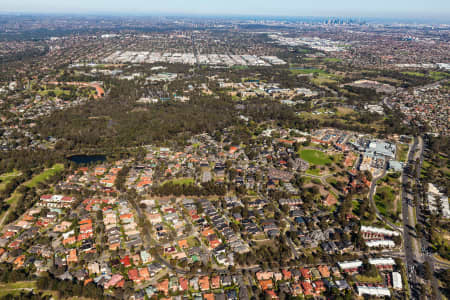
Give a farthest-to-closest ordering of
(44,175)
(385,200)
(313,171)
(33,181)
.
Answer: (313,171)
(44,175)
(33,181)
(385,200)

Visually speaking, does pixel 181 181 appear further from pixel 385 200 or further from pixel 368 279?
pixel 385 200

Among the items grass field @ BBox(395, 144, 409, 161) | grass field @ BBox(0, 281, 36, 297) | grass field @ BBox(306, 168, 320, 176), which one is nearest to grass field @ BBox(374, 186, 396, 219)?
grass field @ BBox(306, 168, 320, 176)

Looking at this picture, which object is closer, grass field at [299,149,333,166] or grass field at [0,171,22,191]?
grass field at [0,171,22,191]

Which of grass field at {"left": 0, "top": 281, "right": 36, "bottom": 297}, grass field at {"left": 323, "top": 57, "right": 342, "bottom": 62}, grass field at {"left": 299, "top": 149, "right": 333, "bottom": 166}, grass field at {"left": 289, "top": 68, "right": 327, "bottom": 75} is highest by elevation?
grass field at {"left": 323, "top": 57, "right": 342, "bottom": 62}

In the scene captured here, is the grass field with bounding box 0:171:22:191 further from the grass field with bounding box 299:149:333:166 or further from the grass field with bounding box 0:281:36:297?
the grass field with bounding box 299:149:333:166

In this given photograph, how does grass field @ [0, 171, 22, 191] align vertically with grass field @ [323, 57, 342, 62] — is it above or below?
below

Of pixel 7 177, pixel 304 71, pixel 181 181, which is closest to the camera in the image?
pixel 181 181

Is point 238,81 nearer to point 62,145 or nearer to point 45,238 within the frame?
point 62,145

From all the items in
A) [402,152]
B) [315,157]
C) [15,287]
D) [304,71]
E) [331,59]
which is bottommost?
[15,287]

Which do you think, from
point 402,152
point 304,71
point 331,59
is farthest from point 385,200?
point 331,59
